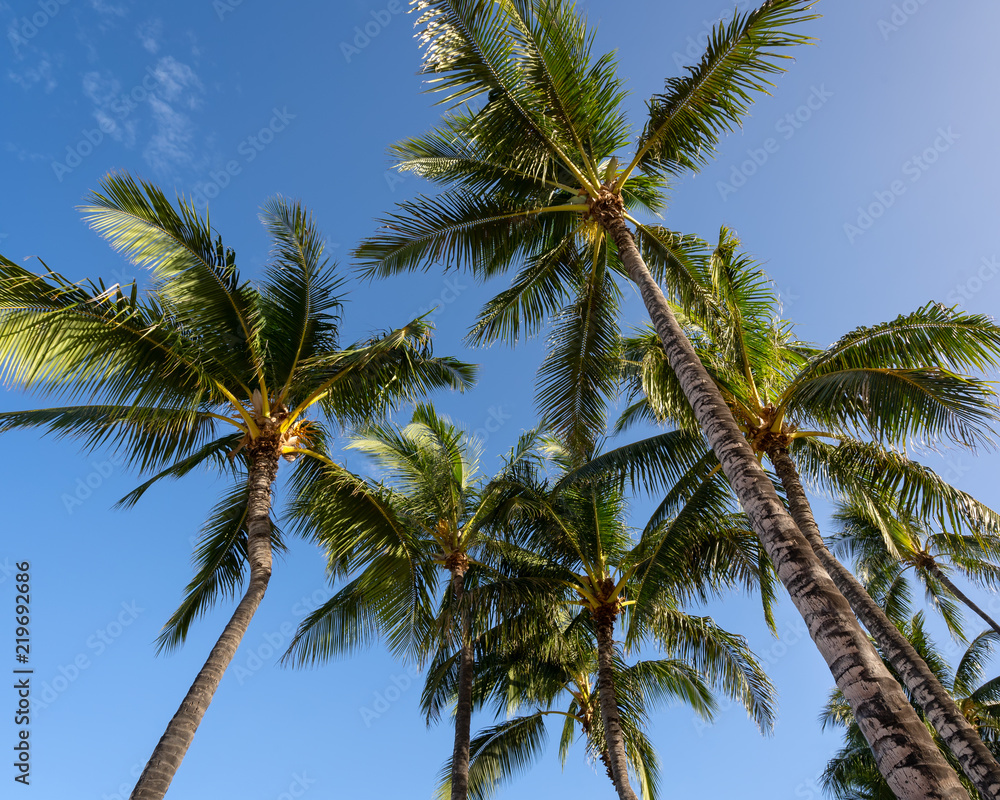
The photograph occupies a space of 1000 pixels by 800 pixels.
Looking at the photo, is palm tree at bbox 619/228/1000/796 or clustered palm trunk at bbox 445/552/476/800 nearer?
palm tree at bbox 619/228/1000/796

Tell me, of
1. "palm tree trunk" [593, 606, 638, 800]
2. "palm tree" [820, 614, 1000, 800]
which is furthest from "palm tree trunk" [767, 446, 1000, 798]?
"palm tree" [820, 614, 1000, 800]

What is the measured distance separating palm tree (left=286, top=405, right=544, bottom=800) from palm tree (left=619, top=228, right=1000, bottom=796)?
449 centimetres

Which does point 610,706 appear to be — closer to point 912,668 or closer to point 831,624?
point 912,668

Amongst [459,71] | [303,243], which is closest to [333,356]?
[303,243]

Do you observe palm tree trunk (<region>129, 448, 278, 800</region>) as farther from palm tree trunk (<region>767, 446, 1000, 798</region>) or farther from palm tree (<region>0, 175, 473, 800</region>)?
palm tree trunk (<region>767, 446, 1000, 798</region>)

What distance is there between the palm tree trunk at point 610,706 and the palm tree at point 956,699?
1174cm

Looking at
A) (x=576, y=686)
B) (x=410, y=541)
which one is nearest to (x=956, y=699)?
(x=576, y=686)

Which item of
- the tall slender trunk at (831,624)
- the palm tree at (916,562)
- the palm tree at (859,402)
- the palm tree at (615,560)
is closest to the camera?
the tall slender trunk at (831,624)

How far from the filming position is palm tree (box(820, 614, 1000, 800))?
61.2ft

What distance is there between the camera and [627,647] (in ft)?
33.7

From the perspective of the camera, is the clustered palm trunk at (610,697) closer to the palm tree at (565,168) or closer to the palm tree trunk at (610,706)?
the palm tree trunk at (610,706)

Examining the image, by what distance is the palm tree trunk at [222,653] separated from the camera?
18.7ft

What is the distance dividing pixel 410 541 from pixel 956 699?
1902 cm

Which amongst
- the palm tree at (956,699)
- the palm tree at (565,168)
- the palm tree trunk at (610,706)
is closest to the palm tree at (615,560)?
the palm tree trunk at (610,706)
